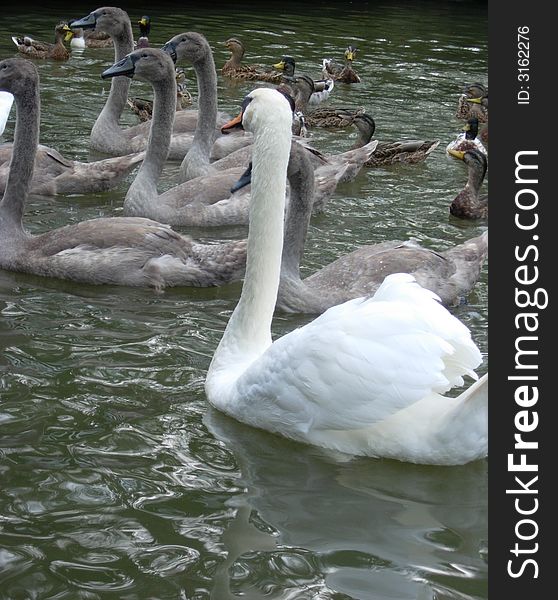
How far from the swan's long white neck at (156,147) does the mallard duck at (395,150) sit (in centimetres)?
260

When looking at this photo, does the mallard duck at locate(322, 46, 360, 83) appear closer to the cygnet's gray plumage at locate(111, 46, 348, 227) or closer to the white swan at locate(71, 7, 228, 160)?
the white swan at locate(71, 7, 228, 160)

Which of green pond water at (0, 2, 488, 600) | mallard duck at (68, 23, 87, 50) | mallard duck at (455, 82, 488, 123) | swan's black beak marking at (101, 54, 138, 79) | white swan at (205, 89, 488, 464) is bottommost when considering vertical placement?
green pond water at (0, 2, 488, 600)

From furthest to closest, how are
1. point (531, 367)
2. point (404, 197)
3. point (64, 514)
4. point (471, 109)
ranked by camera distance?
1. point (471, 109)
2. point (404, 197)
3. point (64, 514)
4. point (531, 367)

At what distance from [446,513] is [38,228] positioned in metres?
5.13

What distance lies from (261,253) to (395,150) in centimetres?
598

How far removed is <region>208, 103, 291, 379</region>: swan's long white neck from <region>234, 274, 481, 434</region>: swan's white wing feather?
0.56 m

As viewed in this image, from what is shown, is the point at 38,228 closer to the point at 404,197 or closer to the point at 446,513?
the point at 404,197

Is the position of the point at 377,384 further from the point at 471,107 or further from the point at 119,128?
the point at 471,107

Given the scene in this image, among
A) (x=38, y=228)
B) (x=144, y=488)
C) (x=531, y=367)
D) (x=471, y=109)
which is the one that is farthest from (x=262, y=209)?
(x=471, y=109)

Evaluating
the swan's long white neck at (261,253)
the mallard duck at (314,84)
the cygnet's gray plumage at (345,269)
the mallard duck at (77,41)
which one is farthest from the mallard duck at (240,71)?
the swan's long white neck at (261,253)

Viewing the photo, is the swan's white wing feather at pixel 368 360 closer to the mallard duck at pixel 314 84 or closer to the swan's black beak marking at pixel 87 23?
the swan's black beak marking at pixel 87 23

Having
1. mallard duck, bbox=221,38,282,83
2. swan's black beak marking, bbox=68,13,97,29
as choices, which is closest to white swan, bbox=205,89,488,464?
swan's black beak marking, bbox=68,13,97,29

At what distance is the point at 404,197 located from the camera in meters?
10.8

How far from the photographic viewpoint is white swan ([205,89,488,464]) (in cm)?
493
